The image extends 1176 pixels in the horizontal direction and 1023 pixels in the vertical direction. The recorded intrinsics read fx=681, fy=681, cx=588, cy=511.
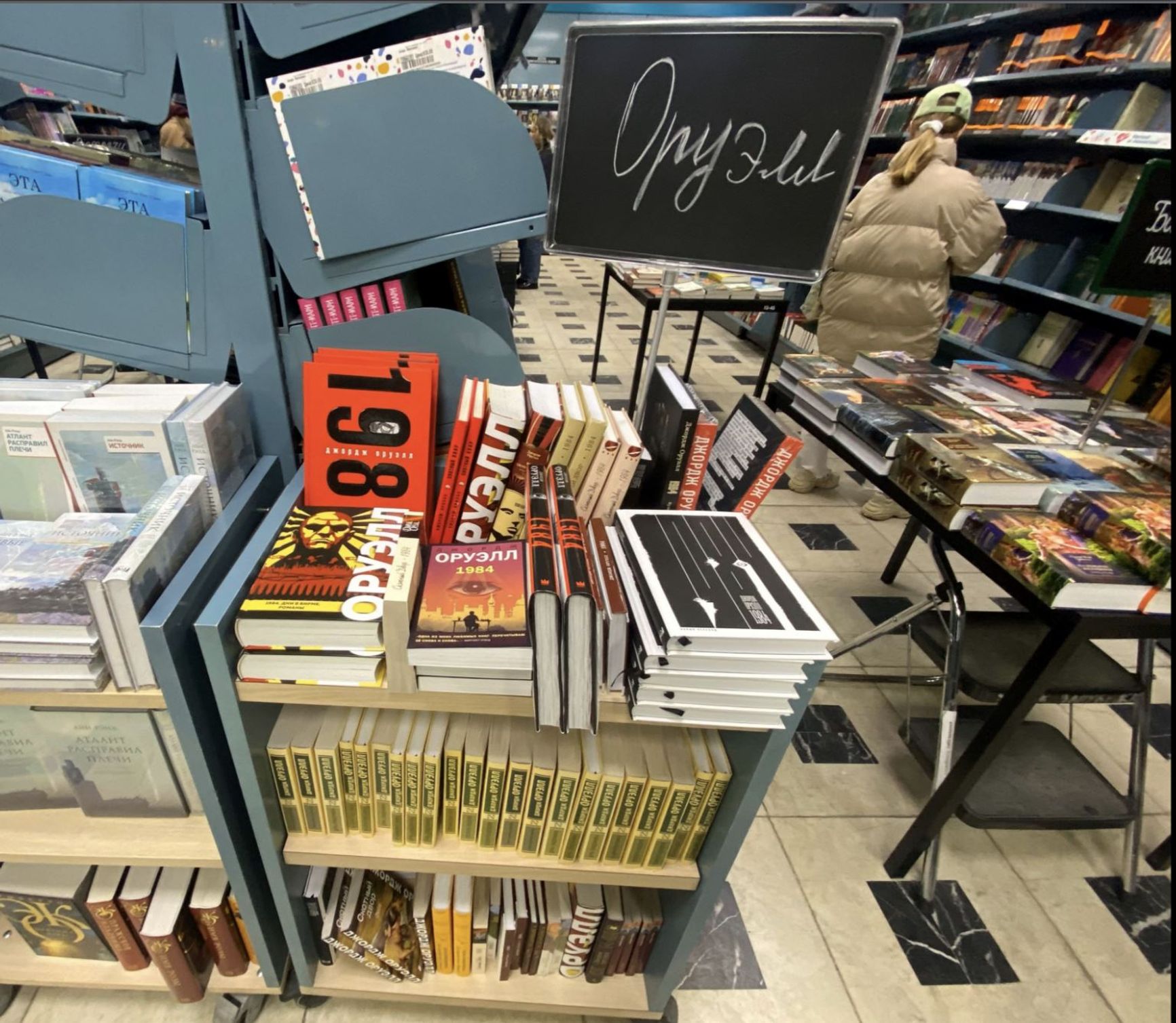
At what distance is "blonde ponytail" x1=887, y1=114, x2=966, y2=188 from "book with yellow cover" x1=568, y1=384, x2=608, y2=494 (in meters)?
2.24

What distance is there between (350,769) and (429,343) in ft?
2.48

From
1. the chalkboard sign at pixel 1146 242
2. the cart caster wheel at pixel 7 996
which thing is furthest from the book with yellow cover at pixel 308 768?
the chalkboard sign at pixel 1146 242

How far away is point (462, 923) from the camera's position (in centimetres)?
128

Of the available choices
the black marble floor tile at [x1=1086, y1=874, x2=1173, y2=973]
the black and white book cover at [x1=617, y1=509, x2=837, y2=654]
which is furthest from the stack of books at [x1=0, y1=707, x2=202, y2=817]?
the black marble floor tile at [x1=1086, y1=874, x2=1173, y2=973]

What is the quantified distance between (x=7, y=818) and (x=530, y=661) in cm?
100

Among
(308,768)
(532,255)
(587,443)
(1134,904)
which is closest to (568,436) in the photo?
(587,443)

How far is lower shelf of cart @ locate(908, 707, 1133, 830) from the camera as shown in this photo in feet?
5.11

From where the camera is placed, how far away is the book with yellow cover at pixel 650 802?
111 centimetres

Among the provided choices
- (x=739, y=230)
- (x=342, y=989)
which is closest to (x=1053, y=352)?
(x=739, y=230)

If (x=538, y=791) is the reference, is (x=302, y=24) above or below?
above

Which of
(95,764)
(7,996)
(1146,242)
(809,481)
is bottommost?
(7,996)

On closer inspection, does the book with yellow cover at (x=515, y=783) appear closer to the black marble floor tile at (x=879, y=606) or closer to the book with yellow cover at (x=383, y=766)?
the book with yellow cover at (x=383, y=766)

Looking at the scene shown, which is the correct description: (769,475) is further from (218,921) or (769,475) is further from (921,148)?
(921,148)

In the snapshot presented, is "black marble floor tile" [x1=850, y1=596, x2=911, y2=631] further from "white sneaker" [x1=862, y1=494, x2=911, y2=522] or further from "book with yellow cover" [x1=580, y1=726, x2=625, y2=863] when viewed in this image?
"book with yellow cover" [x1=580, y1=726, x2=625, y2=863]
